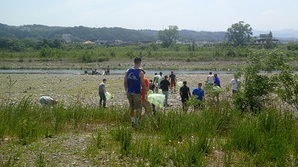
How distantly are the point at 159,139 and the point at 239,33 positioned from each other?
127 m

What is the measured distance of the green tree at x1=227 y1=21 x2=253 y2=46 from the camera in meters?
128

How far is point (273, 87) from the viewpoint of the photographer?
40.9ft

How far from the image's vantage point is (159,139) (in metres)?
8.33

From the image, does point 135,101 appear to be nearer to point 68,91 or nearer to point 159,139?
point 159,139

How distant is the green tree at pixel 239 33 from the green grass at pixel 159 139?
121149mm

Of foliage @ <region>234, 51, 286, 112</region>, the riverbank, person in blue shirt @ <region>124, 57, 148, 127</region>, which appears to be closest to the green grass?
person in blue shirt @ <region>124, 57, 148, 127</region>

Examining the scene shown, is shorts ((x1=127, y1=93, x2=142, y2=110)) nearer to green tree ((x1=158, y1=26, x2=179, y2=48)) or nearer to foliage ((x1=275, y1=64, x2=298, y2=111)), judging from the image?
foliage ((x1=275, y1=64, x2=298, y2=111))

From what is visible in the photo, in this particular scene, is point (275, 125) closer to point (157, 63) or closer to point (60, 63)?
point (157, 63)

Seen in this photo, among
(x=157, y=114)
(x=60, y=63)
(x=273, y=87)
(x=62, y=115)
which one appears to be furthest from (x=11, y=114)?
(x=60, y=63)

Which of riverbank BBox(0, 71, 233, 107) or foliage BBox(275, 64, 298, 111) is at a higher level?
foliage BBox(275, 64, 298, 111)

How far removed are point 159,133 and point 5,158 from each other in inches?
143

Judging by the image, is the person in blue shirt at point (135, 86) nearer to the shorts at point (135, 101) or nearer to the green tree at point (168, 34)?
the shorts at point (135, 101)

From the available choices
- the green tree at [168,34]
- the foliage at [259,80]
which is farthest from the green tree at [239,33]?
the foliage at [259,80]

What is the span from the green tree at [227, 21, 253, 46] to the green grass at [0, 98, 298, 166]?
121m
